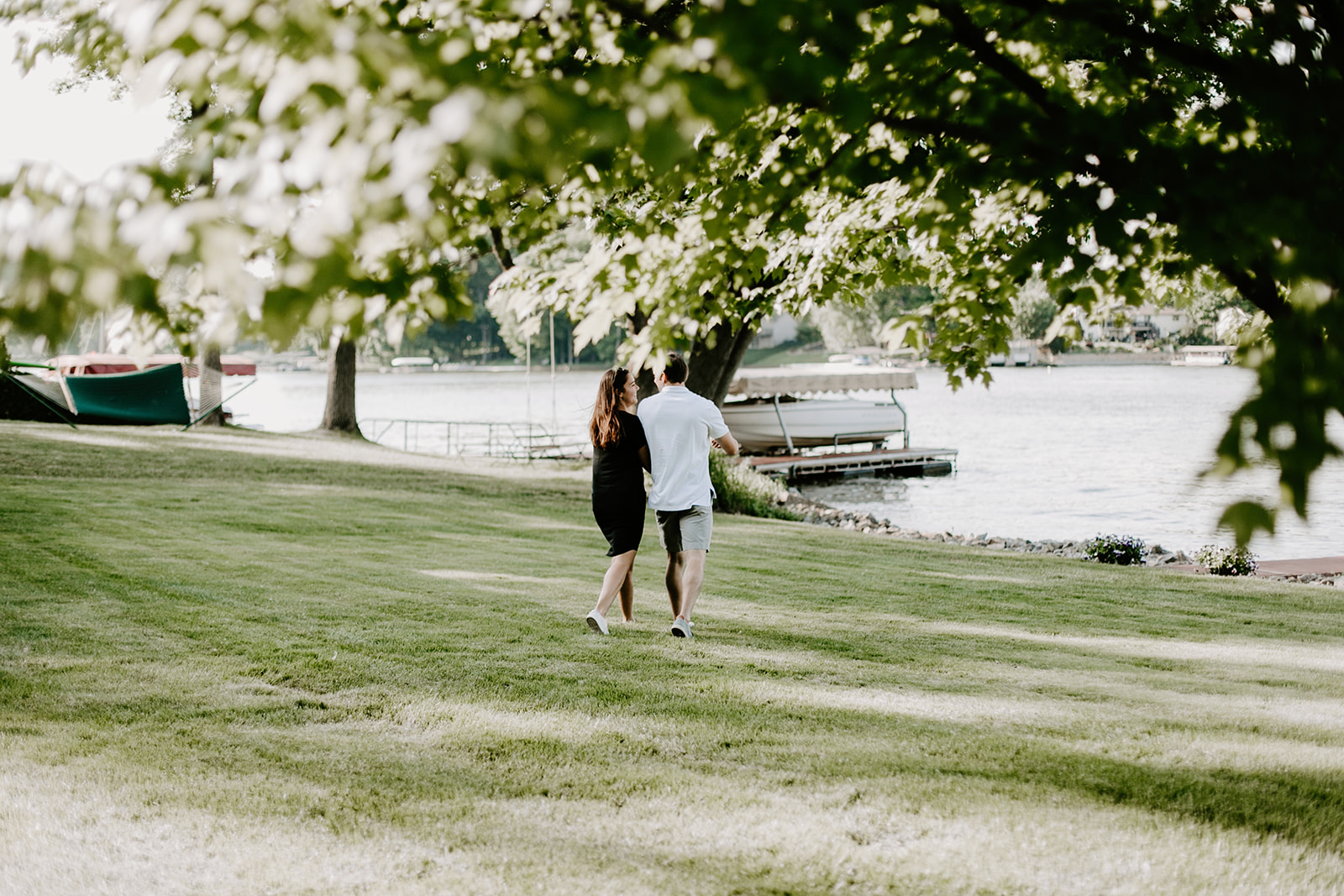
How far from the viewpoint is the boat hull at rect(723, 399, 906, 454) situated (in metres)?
36.4

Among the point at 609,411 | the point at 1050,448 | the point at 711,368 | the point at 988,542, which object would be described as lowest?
the point at 988,542

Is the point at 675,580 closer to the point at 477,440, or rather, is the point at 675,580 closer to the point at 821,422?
the point at 821,422

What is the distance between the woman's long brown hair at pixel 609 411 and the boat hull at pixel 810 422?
27856mm

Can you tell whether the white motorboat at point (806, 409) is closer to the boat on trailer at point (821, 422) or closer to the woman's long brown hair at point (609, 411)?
the boat on trailer at point (821, 422)

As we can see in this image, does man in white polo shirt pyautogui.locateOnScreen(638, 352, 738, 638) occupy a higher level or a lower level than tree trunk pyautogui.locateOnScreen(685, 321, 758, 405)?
lower

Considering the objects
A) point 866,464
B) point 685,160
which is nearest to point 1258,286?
point 685,160

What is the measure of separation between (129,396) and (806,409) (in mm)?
21963

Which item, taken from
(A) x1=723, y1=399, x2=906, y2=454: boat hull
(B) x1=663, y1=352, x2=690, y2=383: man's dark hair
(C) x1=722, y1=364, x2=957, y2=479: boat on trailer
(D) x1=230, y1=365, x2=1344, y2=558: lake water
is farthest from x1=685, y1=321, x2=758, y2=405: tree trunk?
(A) x1=723, y1=399, x2=906, y2=454: boat hull

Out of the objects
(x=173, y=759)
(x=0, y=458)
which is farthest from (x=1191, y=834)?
(x=0, y=458)

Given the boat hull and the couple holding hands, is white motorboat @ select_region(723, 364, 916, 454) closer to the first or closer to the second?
the boat hull

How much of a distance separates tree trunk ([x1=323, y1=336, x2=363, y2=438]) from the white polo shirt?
2404cm

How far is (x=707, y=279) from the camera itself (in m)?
4.98

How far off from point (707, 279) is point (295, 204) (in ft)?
7.99

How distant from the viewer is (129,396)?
2122 centimetres
